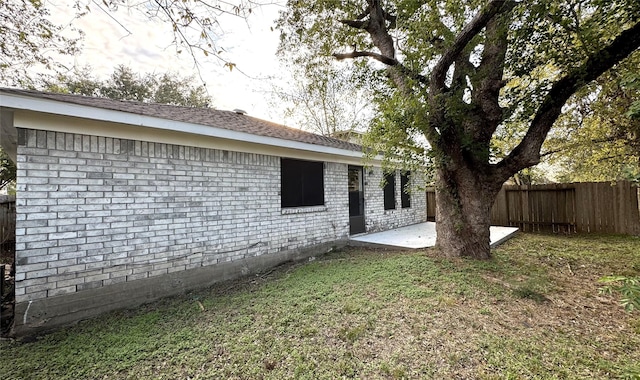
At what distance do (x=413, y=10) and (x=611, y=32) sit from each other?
3149 millimetres

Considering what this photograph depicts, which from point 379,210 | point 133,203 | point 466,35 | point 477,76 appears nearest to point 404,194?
point 379,210

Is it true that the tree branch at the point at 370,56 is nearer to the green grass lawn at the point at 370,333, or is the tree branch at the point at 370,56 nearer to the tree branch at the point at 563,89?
the tree branch at the point at 563,89

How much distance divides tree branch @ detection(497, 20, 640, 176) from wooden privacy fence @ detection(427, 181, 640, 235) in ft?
19.3

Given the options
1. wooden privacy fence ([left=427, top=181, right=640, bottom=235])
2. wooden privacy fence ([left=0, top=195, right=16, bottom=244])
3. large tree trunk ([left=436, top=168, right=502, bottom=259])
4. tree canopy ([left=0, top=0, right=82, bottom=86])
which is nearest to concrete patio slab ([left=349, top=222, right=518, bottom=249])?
large tree trunk ([left=436, top=168, right=502, bottom=259])

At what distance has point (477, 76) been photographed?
464 centimetres

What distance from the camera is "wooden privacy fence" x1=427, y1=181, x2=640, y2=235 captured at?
25.2ft

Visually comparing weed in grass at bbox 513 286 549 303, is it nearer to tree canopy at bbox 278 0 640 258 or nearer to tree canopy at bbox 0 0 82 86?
tree canopy at bbox 278 0 640 258

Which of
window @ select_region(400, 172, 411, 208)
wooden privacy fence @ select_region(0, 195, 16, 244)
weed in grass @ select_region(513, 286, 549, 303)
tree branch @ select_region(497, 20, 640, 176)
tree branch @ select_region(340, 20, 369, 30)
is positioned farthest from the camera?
window @ select_region(400, 172, 411, 208)

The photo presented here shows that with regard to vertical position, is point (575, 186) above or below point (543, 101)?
below

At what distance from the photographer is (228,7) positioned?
302 centimetres

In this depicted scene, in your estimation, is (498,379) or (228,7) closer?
(498,379)

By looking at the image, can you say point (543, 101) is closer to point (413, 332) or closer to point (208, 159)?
point (413, 332)

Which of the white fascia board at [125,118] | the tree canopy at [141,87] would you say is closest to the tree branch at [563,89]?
the white fascia board at [125,118]

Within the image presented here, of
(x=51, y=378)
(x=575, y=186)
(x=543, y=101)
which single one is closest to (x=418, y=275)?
(x=543, y=101)
